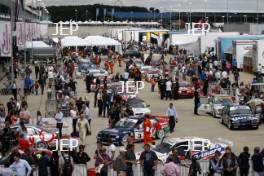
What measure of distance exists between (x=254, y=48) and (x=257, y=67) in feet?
4.79

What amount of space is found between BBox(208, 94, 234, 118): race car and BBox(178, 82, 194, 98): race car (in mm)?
6382

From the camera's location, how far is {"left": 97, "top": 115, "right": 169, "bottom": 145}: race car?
83.7 feet

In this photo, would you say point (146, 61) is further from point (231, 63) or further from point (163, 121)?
point (163, 121)

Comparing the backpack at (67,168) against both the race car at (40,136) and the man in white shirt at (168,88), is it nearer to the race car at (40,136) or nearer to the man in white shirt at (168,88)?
the race car at (40,136)

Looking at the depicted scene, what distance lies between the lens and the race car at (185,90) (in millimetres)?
40938

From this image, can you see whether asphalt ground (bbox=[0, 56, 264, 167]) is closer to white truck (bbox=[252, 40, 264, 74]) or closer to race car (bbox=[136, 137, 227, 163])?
race car (bbox=[136, 137, 227, 163])

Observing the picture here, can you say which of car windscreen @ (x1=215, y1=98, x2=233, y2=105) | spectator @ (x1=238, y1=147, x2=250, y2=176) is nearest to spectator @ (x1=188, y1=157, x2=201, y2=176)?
spectator @ (x1=238, y1=147, x2=250, y2=176)

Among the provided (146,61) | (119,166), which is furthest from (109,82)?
(119,166)

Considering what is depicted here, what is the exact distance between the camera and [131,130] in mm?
25766

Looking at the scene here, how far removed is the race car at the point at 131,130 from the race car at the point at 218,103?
616 centimetres

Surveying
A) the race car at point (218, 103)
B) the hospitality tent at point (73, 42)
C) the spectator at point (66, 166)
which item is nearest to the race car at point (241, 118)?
the race car at point (218, 103)

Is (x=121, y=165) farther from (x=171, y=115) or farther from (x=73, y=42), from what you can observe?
(x=73, y=42)

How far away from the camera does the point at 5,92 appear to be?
139ft

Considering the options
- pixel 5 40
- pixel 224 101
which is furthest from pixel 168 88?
pixel 5 40
